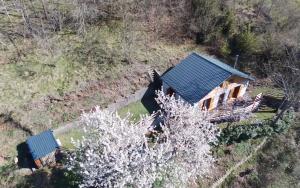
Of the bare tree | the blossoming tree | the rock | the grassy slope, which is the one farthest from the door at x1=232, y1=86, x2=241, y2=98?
the rock

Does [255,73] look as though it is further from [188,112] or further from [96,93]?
[96,93]

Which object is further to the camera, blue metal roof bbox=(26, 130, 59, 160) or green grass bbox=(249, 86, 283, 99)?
green grass bbox=(249, 86, 283, 99)

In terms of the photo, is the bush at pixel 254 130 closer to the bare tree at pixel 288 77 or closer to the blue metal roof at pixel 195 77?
the bare tree at pixel 288 77

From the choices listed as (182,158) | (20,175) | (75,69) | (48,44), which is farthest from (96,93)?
(182,158)

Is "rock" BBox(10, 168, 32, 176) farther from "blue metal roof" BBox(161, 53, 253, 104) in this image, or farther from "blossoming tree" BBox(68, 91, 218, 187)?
"blue metal roof" BBox(161, 53, 253, 104)

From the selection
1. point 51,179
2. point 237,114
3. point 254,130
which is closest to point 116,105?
point 51,179

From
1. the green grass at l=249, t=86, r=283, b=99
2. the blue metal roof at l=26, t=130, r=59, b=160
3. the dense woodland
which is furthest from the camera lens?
the green grass at l=249, t=86, r=283, b=99
